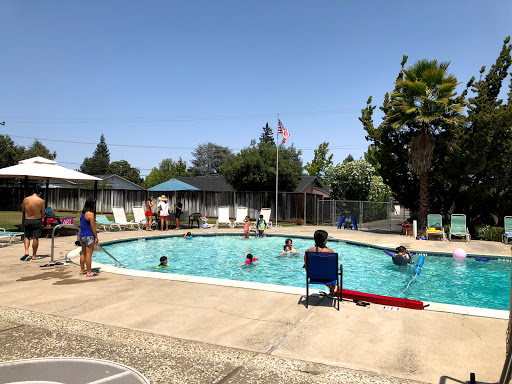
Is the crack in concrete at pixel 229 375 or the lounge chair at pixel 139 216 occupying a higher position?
the lounge chair at pixel 139 216

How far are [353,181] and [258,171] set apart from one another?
792 cm

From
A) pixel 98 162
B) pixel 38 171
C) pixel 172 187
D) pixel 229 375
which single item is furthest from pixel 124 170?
pixel 229 375

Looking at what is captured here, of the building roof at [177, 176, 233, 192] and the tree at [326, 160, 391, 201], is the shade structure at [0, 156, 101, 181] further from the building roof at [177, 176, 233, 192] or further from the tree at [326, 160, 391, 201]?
the building roof at [177, 176, 233, 192]

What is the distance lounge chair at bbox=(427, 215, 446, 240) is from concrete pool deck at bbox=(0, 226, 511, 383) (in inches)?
449

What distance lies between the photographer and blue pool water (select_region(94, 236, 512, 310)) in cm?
872

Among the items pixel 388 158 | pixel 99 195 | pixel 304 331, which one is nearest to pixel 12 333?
pixel 304 331

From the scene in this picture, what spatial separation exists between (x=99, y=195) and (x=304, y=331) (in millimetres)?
27577

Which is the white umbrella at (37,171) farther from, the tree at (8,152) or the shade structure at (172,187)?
the tree at (8,152)

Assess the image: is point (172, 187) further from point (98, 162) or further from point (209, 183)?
point (98, 162)

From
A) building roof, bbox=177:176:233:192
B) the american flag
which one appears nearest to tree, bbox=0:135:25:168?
building roof, bbox=177:176:233:192

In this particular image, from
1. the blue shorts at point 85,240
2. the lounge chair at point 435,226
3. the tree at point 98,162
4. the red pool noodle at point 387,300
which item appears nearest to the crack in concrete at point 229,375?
the red pool noodle at point 387,300

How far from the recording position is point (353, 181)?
2984cm

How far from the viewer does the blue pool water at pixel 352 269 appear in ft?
28.6

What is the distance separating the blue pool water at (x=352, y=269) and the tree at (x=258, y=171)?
1600cm
